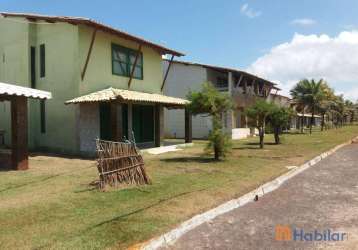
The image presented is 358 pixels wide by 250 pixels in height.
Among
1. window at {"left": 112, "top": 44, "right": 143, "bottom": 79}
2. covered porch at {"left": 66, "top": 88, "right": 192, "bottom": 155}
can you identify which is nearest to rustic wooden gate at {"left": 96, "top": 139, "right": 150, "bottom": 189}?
covered porch at {"left": 66, "top": 88, "right": 192, "bottom": 155}

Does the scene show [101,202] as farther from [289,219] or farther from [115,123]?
[115,123]

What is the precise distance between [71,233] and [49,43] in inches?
585

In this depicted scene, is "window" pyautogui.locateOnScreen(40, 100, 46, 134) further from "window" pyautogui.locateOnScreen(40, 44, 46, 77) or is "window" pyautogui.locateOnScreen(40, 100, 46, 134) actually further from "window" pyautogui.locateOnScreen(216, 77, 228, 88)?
"window" pyautogui.locateOnScreen(216, 77, 228, 88)

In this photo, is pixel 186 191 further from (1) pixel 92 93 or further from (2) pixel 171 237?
(1) pixel 92 93

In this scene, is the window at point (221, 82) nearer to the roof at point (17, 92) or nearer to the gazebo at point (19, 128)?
Result: the roof at point (17, 92)

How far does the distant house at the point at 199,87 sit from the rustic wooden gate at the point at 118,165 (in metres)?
21.7

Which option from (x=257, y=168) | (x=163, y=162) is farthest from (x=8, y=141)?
(x=257, y=168)

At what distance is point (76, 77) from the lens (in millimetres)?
17172

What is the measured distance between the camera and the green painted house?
17.1m

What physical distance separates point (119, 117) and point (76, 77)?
114 inches

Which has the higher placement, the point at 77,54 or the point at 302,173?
the point at 77,54

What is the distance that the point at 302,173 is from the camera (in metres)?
12.8

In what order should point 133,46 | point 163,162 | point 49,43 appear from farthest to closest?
point 133,46, point 49,43, point 163,162

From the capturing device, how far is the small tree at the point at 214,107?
48.0ft
